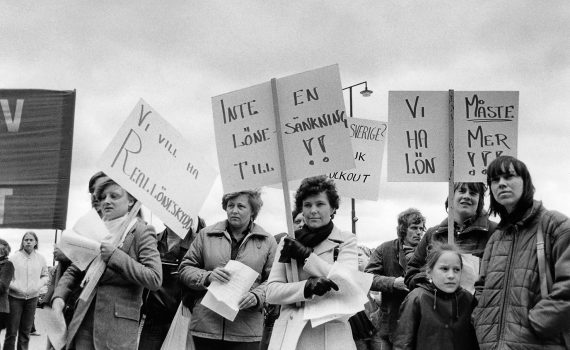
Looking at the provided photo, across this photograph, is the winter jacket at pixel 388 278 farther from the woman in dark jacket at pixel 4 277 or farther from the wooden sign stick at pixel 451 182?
the woman in dark jacket at pixel 4 277

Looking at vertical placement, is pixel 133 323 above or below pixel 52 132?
below

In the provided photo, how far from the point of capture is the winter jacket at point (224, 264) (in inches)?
188

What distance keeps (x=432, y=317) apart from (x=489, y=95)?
219 centimetres

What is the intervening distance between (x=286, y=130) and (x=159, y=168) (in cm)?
Result: 125

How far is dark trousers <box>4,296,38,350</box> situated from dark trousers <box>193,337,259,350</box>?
20.2 feet

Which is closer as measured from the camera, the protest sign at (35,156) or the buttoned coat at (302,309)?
the buttoned coat at (302,309)

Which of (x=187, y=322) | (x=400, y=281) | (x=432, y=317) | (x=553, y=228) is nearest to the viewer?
(x=553, y=228)

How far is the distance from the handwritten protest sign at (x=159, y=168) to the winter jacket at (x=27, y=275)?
19.7ft

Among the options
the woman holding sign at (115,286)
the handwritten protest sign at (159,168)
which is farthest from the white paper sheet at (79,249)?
the handwritten protest sign at (159,168)

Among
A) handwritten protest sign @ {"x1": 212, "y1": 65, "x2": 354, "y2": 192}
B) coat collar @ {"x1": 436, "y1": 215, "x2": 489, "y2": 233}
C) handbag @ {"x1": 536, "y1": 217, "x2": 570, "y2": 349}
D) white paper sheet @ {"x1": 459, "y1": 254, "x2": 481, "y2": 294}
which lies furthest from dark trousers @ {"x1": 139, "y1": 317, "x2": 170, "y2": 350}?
handbag @ {"x1": 536, "y1": 217, "x2": 570, "y2": 349}

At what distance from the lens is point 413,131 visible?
207 inches

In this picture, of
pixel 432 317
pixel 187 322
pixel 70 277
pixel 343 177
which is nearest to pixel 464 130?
pixel 432 317

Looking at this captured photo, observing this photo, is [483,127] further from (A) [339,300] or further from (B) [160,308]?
(B) [160,308]

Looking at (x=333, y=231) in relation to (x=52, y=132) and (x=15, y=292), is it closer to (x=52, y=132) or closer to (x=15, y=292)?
(x=52, y=132)
